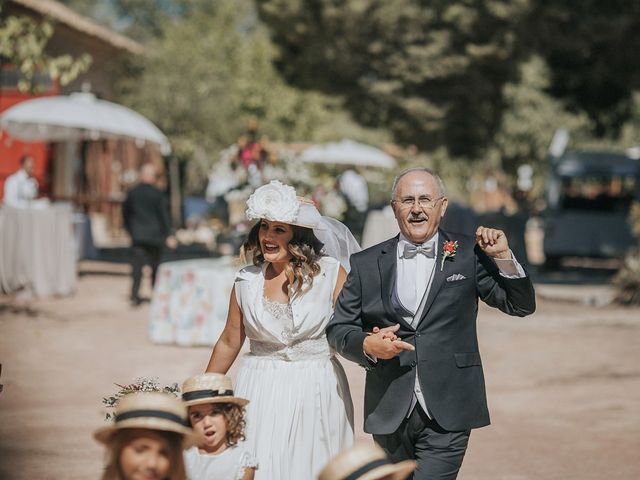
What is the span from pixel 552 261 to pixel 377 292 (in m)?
20.1

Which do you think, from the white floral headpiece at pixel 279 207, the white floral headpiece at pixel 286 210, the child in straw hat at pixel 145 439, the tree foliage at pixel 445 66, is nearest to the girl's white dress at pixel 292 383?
the white floral headpiece at pixel 286 210

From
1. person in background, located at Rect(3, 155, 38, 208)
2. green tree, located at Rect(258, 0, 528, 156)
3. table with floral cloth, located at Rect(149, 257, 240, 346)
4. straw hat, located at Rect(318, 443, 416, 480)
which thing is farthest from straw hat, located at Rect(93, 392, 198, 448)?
green tree, located at Rect(258, 0, 528, 156)

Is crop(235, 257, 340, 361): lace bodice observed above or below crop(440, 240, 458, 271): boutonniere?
below

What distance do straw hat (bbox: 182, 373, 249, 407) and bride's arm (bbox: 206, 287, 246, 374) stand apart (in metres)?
1.01

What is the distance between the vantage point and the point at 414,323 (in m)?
4.73

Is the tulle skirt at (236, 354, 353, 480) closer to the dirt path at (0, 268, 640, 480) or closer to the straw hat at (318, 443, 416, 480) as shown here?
the straw hat at (318, 443, 416, 480)

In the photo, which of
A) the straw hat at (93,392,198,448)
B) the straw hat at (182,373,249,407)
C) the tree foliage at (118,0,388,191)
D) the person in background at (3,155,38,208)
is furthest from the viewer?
the tree foliage at (118,0,388,191)

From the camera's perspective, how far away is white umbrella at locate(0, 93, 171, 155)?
63.8ft

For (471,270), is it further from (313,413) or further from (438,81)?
(438,81)

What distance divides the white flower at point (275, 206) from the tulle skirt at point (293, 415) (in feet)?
2.10

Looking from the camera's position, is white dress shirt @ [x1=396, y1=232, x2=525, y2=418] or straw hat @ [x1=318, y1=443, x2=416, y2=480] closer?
straw hat @ [x1=318, y1=443, x2=416, y2=480]

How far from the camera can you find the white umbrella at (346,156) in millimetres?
27625

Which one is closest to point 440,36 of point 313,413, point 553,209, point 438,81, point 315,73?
point 438,81

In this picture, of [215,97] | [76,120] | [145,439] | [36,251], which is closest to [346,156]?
[215,97]
